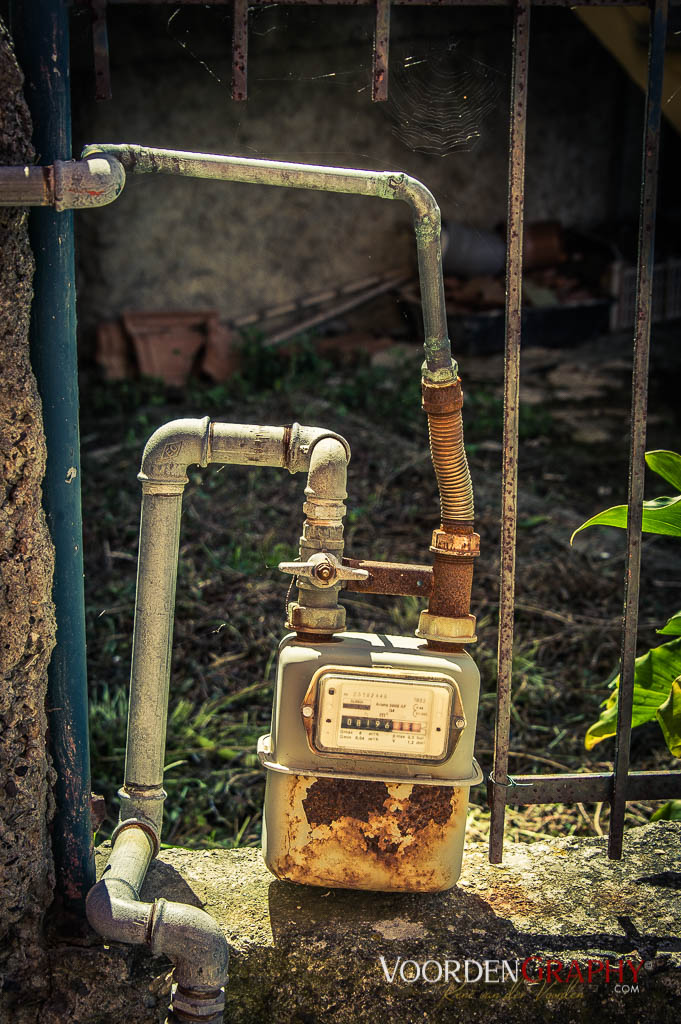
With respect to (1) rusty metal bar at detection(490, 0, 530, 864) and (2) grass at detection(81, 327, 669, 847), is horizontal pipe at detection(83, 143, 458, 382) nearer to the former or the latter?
(1) rusty metal bar at detection(490, 0, 530, 864)

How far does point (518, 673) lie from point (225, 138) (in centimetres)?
516

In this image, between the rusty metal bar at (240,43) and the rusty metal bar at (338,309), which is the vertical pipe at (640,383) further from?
the rusty metal bar at (338,309)

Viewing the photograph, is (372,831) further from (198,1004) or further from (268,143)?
(268,143)

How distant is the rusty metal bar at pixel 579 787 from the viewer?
1.73m

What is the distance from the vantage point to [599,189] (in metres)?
8.78

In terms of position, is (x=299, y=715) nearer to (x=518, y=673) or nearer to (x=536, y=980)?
(x=536, y=980)

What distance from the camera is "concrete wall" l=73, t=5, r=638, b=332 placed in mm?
6680

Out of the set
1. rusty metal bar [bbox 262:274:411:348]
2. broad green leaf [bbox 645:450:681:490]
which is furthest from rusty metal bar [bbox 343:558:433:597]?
rusty metal bar [bbox 262:274:411:348]

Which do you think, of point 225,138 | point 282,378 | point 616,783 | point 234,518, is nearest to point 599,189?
point 225,138

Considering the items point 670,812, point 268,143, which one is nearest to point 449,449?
point 670,812

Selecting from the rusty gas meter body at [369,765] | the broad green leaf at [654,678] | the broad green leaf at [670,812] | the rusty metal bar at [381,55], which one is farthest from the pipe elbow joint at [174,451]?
the broad green leaf at [670,812]

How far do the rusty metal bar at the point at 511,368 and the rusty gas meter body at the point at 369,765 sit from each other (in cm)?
9

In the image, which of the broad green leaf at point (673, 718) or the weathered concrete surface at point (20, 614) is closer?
the weathered concrete surface at point (20, 614)

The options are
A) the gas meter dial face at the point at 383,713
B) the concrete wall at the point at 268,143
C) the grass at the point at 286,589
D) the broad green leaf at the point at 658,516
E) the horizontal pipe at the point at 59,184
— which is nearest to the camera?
the horizontal pipe at the point at 59,184
